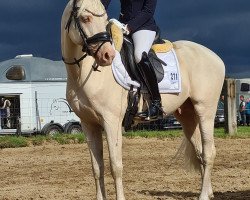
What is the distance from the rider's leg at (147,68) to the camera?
6782 mm

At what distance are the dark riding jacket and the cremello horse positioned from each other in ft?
2.65

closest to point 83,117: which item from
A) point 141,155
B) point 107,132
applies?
point 107,132

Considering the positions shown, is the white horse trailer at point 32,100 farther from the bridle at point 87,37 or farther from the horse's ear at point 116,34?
the bridle at point 87,37

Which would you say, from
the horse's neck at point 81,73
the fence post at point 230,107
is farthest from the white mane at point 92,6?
the fence post at point 230,107

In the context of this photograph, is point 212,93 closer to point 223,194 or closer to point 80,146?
point 223,194

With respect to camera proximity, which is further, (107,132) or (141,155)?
(141,155)

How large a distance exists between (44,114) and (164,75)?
680 inches

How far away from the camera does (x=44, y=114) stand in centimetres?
2400

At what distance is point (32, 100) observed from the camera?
23844 mm

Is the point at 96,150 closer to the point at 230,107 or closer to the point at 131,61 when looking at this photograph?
the point at 131,61

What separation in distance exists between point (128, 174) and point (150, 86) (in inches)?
113

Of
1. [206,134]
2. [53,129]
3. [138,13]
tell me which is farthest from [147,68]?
[53,129]

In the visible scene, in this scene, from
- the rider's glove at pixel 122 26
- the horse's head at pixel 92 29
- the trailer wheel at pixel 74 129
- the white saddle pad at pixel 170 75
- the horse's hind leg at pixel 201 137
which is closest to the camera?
the horse's head at pixel 92 29

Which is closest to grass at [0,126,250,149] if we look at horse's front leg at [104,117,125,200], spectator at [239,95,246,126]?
horse's front leg at [104,117,125,200]
